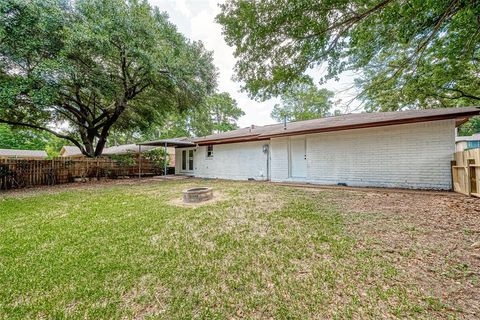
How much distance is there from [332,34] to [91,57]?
36.4 feet

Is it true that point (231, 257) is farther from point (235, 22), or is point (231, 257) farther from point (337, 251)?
point (235, 22)

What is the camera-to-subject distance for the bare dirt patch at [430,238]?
220cm

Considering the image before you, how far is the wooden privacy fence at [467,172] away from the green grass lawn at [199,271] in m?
4.17

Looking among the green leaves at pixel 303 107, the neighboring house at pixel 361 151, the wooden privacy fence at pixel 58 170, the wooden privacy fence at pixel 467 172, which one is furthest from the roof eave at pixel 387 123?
the green leaves at pixel 303 107

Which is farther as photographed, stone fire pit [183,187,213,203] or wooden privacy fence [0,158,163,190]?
wooden privacy fence [0,158,163,190]

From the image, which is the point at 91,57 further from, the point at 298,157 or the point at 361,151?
the point at 361,151

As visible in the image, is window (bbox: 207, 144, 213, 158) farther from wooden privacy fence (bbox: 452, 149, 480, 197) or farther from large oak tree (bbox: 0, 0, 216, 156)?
wooden privacy fence (bbox: 452, 149, 480, 197)

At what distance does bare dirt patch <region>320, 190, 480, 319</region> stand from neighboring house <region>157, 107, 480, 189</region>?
1768 mm

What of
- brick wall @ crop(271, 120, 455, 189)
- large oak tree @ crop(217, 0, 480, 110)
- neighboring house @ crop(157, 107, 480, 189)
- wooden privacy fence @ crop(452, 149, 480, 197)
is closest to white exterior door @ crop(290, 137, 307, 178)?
neighboring house @ crop(157, 107, 480, 189)

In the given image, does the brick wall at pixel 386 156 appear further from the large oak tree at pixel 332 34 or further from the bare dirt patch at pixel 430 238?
the large oak tree at pixel 332 34

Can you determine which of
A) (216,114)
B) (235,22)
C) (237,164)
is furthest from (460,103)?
(216,114)

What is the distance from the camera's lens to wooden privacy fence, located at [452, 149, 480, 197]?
5.43 metres

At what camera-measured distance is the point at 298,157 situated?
10.5 meters

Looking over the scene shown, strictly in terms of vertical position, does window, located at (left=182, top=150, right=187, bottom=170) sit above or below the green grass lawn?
above
